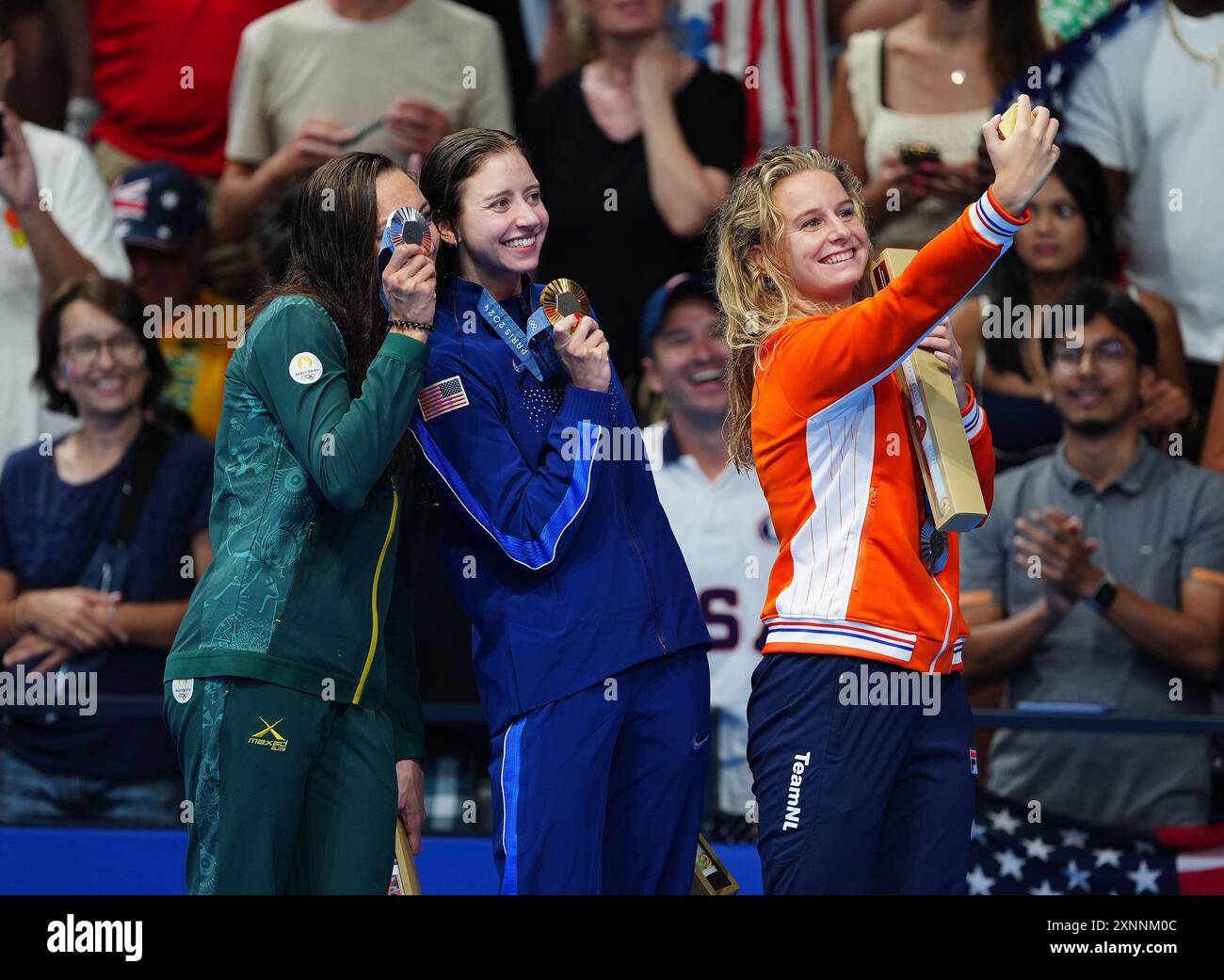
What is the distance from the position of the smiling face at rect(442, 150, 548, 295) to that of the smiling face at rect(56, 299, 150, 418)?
252 centimetres

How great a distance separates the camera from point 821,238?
288 centimetres

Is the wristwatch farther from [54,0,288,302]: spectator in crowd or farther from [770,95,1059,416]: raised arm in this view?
[54,0,288,302]: spectator in crowd

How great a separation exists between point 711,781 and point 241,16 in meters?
3.02

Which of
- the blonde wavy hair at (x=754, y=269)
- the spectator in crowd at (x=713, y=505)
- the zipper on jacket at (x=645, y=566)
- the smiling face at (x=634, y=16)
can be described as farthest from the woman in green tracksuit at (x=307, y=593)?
the smiling face at (x=634, y=16)

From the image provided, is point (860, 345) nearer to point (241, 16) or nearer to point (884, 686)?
point (884, 686)

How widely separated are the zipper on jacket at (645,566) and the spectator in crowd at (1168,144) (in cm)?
281

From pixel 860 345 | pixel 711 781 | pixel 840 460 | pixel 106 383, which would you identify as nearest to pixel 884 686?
pixel 840 460

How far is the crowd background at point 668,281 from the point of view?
480cm

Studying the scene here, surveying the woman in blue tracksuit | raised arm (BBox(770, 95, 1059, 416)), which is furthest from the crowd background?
raised arm (BBox(770, 95, 1059, 416))

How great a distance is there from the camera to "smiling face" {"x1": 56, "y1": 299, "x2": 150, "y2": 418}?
5.15m

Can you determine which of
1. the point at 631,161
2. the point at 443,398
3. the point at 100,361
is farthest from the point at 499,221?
the point at 100,361

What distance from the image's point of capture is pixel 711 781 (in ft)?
15.5

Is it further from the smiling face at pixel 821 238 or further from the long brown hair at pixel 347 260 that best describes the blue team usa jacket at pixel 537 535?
the smiling face at pixel 821 238
